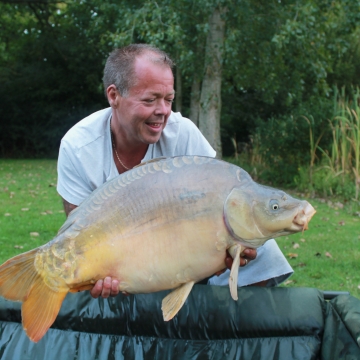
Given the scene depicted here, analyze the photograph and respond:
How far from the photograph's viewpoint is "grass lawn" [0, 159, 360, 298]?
3420mm

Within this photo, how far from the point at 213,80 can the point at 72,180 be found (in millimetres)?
6690

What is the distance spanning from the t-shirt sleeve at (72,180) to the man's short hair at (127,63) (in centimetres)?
33

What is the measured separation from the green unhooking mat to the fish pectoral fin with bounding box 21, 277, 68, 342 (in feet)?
2.28

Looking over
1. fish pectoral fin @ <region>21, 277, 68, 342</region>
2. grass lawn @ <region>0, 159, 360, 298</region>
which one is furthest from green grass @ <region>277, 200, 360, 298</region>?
fish pectoral fin @ <region>21, 277, 68, 342</region>

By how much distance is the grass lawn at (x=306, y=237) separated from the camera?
3.42 meters

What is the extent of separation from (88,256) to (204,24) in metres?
6.75

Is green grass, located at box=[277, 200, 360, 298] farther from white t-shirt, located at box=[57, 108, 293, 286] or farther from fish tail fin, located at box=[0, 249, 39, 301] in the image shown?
fish tail fin, located at box=[0, 249, 39, 301]

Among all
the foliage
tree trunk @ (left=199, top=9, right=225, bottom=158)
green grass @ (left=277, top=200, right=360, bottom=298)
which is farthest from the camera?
tree trunk @ (left=199, top=9, right=225, bottom=158)

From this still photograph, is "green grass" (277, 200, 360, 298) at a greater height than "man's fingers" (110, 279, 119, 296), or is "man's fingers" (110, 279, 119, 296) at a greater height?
"man's fingers" (110, 279, 119, 296)

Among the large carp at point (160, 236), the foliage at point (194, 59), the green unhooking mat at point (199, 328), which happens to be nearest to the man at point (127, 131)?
the green unhooking mat at point (199, 328)

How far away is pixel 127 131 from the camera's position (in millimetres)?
2094

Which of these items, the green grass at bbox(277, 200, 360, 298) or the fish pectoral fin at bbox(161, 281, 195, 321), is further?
Result: the green grass at bbox(277, 200, 360, 298)

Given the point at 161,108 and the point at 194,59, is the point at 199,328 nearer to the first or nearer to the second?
the point at 161,108

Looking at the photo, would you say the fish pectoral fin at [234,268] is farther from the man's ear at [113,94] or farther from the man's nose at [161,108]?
the man's ear at [113,94]
